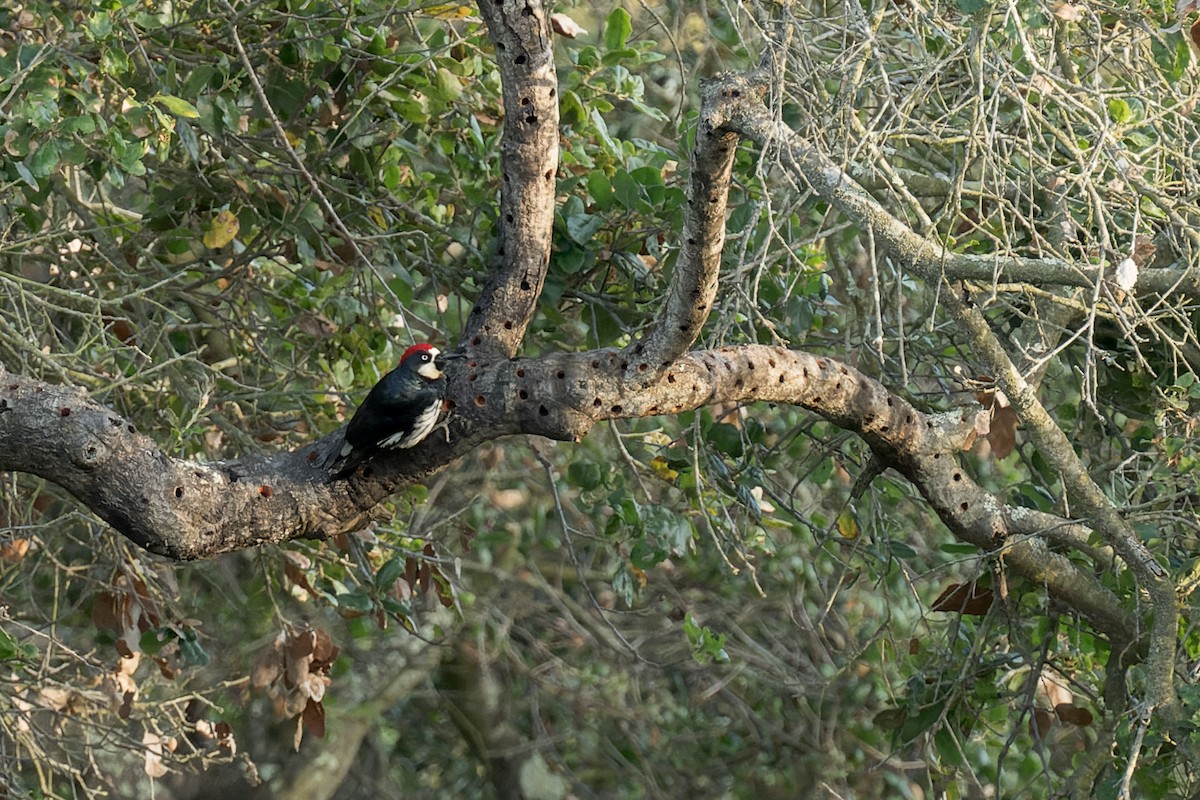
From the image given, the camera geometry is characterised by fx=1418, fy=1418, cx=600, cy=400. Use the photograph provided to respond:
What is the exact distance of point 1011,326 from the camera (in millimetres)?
3785

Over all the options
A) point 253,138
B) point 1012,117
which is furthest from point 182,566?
point 1012,117

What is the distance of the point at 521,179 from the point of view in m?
2.84

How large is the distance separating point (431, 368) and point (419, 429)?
0.30m

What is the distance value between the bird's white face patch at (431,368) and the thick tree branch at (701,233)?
19.1 inches

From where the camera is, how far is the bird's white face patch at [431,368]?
113 inches

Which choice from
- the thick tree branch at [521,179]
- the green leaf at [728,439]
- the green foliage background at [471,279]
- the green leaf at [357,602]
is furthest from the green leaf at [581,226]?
the green leaf at [357,602]

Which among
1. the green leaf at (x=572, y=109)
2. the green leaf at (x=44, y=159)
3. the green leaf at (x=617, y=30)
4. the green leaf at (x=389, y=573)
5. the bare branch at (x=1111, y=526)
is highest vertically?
the green leaf at (x=44, y=159)

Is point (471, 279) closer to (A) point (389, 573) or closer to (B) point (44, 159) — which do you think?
(A) point (389, 573)

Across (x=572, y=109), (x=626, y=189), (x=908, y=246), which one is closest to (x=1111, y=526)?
(x=908, y=246)

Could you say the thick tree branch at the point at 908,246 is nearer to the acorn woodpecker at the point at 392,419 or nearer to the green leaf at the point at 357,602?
the acorn woodpecker at the point at 392,419

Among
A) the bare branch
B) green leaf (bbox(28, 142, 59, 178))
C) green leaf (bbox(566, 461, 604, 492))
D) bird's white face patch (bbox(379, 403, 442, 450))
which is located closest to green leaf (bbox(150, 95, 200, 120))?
green leaf (bbox(28, 142, 59, 178))

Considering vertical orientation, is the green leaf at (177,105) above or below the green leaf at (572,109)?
above

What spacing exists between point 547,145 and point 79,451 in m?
1.08

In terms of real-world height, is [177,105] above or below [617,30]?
above
